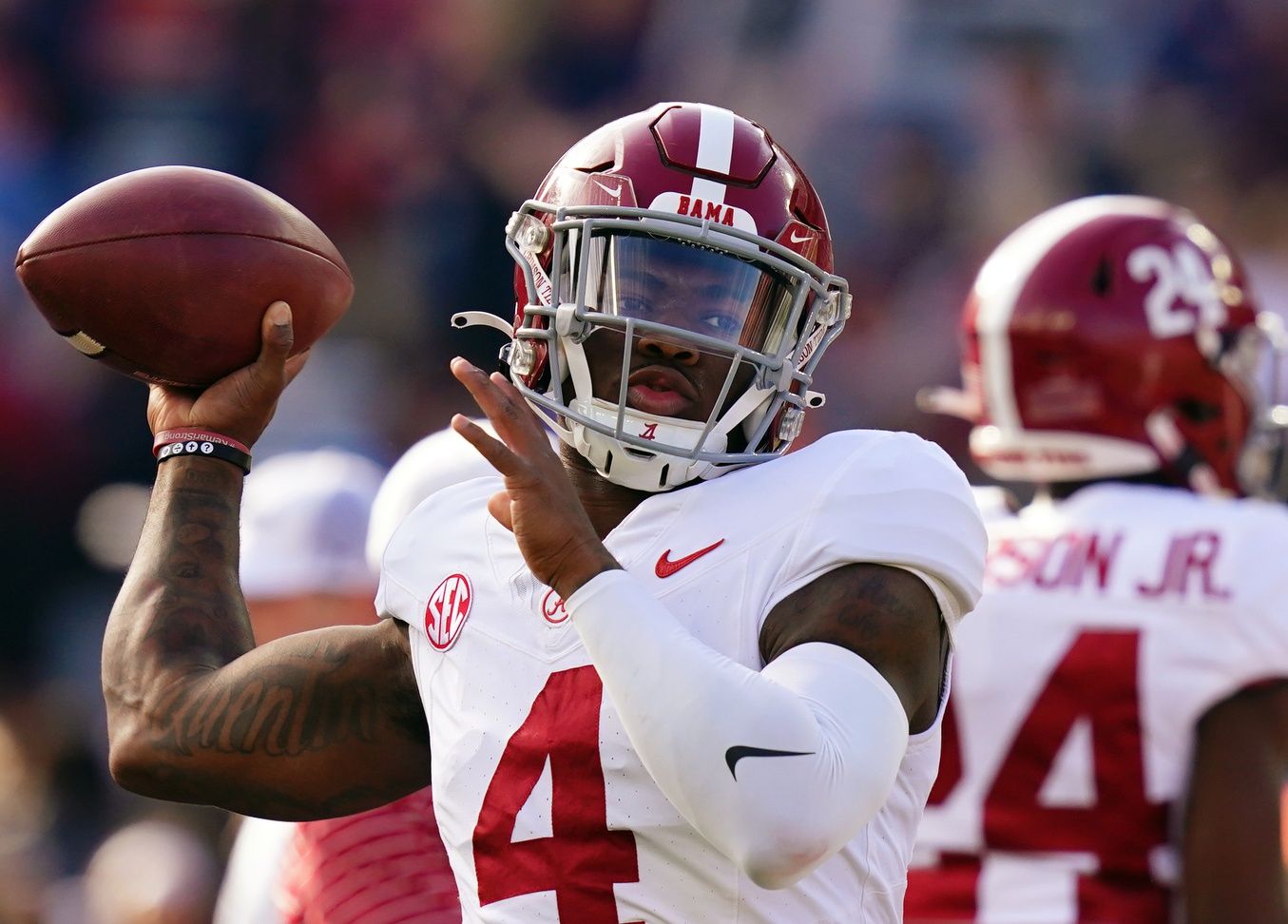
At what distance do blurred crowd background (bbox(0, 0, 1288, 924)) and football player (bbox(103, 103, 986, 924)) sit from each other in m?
4.89

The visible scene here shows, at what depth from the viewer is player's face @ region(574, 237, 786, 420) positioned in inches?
82.6

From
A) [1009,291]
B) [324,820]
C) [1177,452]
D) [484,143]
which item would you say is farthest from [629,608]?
[484,143]

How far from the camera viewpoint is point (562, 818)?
6.27 ft

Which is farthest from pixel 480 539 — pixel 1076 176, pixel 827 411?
pixel 1076 176

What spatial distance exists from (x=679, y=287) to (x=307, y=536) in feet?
6.63

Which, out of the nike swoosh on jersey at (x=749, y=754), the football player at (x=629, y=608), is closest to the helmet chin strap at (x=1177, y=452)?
the football player at (x=629, y=608)

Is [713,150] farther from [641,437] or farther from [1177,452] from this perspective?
[1177,452]

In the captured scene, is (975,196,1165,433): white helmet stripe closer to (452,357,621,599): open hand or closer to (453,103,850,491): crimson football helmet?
(453,103,850,491): crimson football helmet

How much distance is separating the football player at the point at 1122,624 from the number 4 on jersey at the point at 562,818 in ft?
4.91

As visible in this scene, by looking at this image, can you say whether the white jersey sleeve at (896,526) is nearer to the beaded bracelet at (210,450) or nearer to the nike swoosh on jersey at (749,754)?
the nike swoosh on jersey at (749,754)

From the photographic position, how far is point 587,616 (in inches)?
69.4

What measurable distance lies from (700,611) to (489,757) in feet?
0.92

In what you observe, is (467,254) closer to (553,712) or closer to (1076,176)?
(1076,176)

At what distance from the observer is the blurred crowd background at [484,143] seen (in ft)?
23.5
